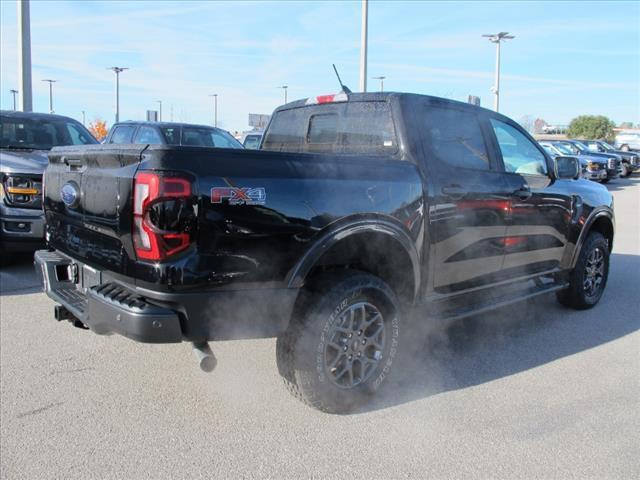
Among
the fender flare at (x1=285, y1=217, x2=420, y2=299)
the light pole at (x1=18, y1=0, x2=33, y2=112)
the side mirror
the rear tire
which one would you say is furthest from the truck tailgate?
the light pole at (x1=18, y1=0, x2=33, y2=112)

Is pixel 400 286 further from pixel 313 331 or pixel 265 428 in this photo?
pixel 265 428

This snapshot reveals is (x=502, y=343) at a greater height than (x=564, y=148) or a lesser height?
lesser

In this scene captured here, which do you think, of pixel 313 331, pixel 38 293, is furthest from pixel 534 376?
pixel 38 293

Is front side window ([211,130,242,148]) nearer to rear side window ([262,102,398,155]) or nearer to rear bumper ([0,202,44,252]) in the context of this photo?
rear bumper ([0,202,44,252])

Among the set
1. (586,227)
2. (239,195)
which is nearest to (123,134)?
(586,227)

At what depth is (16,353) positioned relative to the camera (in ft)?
13.7

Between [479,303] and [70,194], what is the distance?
2.99 metres

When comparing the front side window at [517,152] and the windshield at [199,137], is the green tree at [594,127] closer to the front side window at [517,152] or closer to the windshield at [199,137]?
the windshield at [199,137]

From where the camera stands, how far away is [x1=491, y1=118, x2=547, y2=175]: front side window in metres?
4.66

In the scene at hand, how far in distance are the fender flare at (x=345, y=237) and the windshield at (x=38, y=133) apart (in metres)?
5.52

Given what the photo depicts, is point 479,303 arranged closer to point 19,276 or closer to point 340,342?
point 340,342

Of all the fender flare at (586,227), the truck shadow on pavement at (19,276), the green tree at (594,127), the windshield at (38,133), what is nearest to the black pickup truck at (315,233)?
the fender flare at (586,227)

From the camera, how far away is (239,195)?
2.79 metres

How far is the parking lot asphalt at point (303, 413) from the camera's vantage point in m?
2.86
